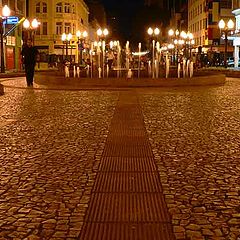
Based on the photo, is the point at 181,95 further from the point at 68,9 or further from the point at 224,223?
the point at 68,9

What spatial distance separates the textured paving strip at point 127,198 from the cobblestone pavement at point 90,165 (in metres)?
0.10

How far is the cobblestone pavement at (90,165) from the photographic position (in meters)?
4.48

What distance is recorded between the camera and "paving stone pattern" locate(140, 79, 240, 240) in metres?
4.48

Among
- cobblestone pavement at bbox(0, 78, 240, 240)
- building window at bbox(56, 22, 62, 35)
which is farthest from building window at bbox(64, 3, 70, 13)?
cobblestone pavement at bbox(0, 78, 240, 240)

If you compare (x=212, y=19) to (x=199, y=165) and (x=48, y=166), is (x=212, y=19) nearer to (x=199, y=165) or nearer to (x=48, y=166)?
(x=199, y=165)

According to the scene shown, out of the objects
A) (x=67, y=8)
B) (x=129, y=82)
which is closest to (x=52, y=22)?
(x=67, y=8)

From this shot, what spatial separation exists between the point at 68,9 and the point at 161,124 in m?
66.9

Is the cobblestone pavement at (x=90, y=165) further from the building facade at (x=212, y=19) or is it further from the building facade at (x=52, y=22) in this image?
the building facade at (x=52, y=22)

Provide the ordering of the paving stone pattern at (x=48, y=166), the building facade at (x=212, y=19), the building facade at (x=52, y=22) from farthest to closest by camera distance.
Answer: the building facade at (x=52, y=22)
the building facade at (x=212, y=19)
the paving stone pattern at (x=48, y=166)

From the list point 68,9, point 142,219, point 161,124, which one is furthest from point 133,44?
point 142,219

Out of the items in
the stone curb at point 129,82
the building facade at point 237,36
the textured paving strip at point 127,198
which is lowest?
the textured paving strip at point 127,198

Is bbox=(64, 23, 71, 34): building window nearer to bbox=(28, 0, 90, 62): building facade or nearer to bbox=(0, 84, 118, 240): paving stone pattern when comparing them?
bbox=(28, 0, 90, 62): building facade

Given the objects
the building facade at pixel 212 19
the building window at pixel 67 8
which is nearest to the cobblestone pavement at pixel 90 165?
the building facade at pixel 212 19

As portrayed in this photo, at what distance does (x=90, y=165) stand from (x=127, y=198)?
1556mm
